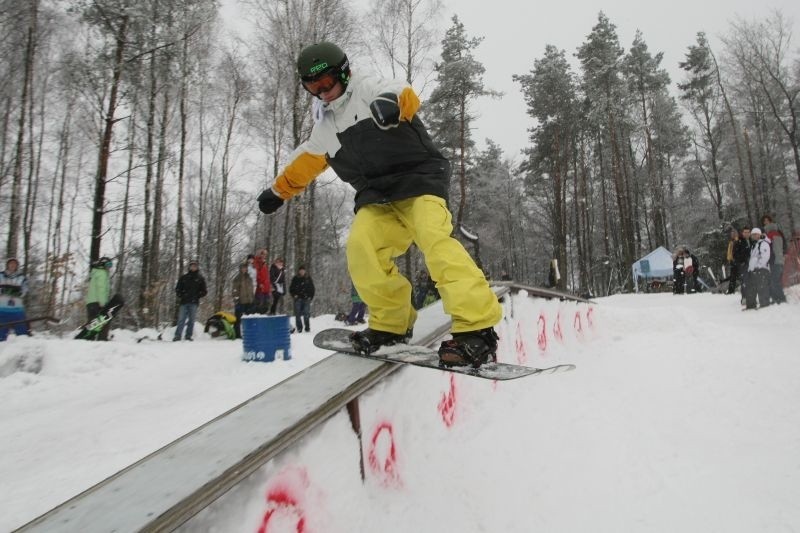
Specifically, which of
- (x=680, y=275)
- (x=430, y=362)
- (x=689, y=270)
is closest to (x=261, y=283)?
(x=430, y=362)

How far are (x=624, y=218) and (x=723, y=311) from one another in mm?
14510

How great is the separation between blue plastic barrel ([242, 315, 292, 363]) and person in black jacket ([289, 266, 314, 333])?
3.51 meters

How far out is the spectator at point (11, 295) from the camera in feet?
25.5

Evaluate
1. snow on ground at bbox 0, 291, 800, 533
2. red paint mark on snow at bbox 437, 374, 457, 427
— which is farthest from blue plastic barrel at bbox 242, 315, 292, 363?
red paint mark on snow at bbox 437, 374, 457, 427

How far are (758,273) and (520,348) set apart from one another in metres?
6.61

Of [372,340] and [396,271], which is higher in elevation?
[396,271]

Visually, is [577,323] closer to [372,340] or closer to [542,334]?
[542,334]

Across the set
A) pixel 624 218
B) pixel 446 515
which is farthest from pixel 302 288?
pixel 624 218

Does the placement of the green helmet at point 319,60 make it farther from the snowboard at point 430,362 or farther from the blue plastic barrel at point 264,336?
the blue plastic barrel at point 264,336

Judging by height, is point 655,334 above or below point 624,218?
below

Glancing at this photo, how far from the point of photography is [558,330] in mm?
5438

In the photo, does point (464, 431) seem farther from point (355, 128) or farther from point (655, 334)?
point (655, 334)

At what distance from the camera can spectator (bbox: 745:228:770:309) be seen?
802 cm

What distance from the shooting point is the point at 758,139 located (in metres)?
25.4
